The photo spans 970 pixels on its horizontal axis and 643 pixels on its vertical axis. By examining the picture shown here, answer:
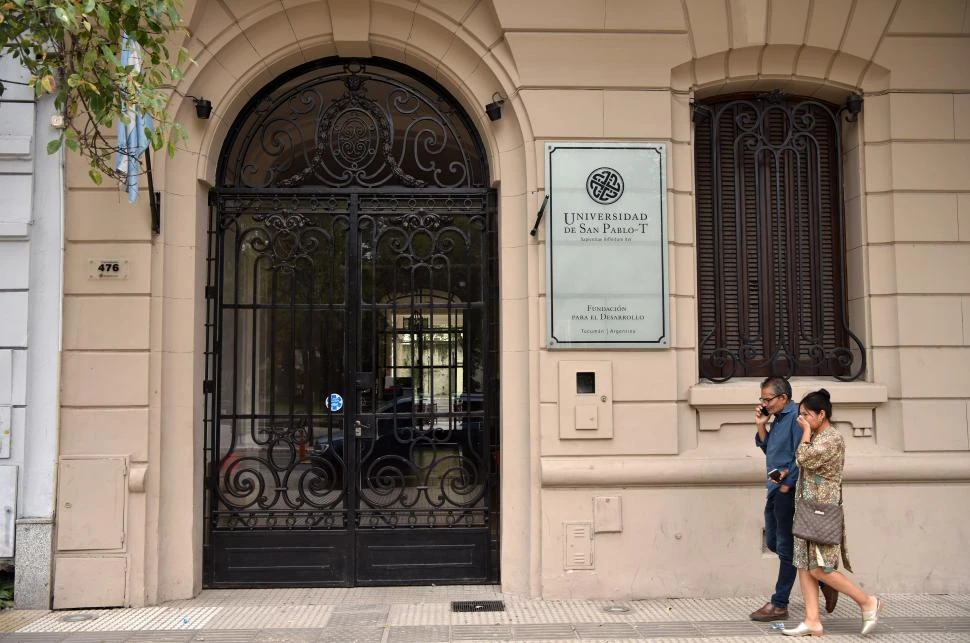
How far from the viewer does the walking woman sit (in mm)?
5266

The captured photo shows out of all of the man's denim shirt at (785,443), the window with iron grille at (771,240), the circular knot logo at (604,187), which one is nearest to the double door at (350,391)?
the circular knot logo at (604,187)

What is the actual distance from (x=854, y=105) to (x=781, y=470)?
3.56 meters

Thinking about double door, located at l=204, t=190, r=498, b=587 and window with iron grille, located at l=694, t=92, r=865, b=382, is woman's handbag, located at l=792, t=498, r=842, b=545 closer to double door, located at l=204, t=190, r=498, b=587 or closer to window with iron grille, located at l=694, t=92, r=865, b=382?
window with iron grille, located at l=694, t=92, r=865, b=382

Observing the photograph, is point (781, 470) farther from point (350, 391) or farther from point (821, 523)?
point (350, 391)

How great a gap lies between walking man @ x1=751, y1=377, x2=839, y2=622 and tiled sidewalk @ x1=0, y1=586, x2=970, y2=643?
18.0 inches

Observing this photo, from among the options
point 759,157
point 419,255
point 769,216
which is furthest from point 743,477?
point 419,255

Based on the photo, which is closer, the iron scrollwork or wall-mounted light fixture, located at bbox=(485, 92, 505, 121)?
wall-mounted light fixture, located at bbox=(485, 92, 505, 121)

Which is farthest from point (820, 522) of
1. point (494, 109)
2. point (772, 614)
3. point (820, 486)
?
point (494, 109)

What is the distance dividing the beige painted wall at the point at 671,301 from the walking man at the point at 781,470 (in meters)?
0.73

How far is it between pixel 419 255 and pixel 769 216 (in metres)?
3.25

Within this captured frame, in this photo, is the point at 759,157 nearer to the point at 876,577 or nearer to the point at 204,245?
the point at 876,577

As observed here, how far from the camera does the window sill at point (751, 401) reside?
21.6ft

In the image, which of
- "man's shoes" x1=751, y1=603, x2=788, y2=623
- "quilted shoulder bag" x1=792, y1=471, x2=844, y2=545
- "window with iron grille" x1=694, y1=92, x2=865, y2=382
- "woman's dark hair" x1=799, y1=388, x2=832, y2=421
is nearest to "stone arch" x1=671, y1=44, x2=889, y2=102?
"window with iron grille" x1=694, y1=92, x2=865, y2=382

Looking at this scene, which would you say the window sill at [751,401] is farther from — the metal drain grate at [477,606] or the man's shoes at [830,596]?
the metal drain grate at [477,606]
